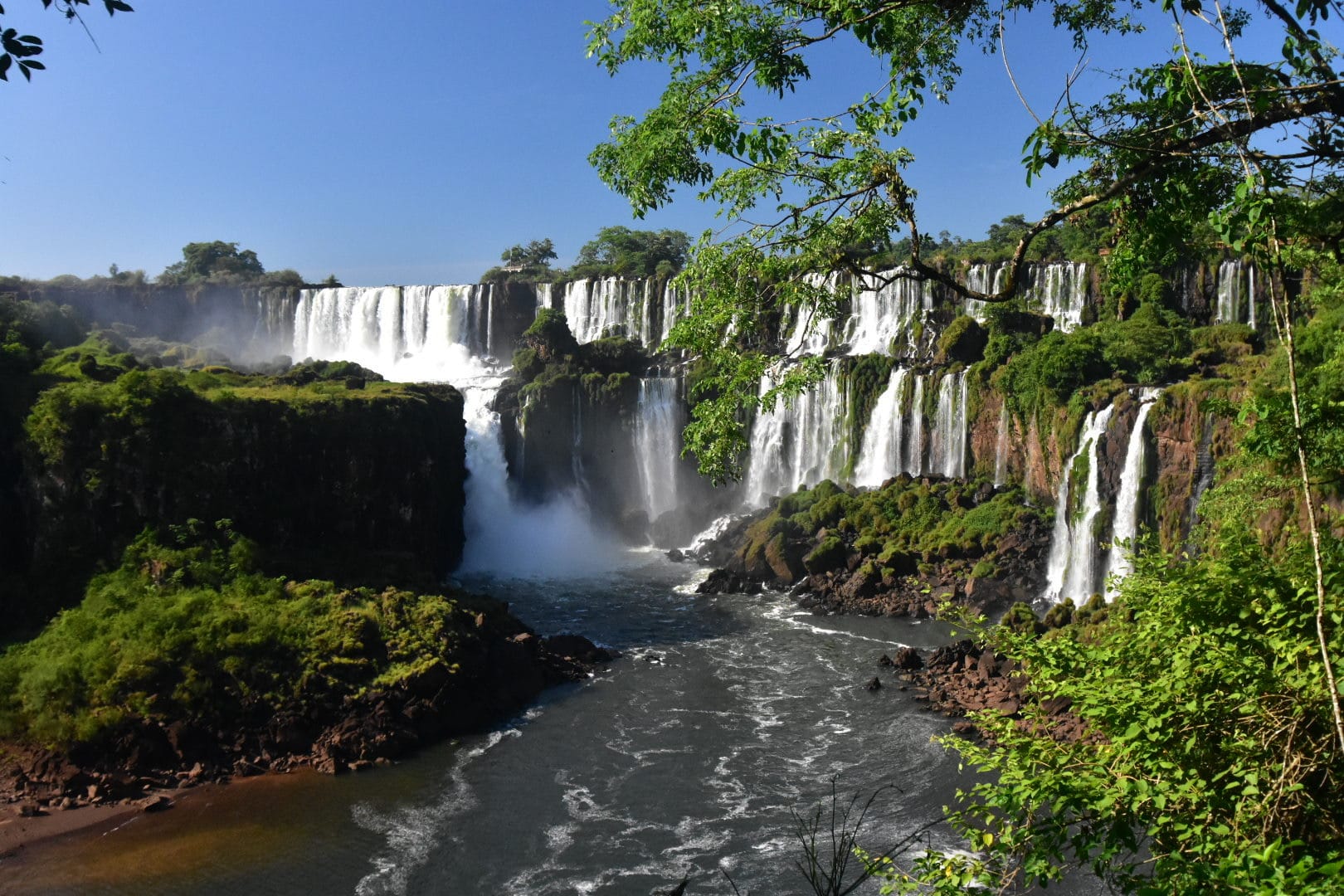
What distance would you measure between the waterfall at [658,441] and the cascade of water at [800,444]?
11.9 feet

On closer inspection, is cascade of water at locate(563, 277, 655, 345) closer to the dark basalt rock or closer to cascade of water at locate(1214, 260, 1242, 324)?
the dark basalt rock

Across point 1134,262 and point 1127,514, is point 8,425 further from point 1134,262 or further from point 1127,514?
point 1127,514

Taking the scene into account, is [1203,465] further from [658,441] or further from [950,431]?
[658,441]

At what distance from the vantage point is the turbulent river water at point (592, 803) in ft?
50.4

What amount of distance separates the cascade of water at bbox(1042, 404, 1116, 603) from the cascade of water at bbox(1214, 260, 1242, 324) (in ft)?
37.0

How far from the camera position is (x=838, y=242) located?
6.76m

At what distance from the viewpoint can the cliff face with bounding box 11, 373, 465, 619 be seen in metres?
24.2

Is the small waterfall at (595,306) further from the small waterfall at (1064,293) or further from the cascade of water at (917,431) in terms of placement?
the small waterfall at (1064,293)

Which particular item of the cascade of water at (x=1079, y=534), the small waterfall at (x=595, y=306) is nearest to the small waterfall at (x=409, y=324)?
the small waterfall at (x=595, y=306)

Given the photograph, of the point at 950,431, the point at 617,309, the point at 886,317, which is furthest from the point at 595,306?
the point at 950,431

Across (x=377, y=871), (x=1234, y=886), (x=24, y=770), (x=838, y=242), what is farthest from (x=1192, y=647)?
(x=24, y=770)

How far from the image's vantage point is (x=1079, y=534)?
92.0 feet

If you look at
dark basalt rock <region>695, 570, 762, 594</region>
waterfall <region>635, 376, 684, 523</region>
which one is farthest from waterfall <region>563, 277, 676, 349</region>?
dark basalt rock <region>695, 570, 762, 594</region>

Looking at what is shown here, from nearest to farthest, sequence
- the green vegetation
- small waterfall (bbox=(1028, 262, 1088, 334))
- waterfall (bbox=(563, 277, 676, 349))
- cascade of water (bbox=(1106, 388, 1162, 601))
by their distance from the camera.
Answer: the green vegetation
cascade of water (bbox=(1106, 388, 1162, 601))
small waterfall (bbox=(1028, 262, 1088, 334))
waterfall (bbox=(563, 277, 676, 349))
